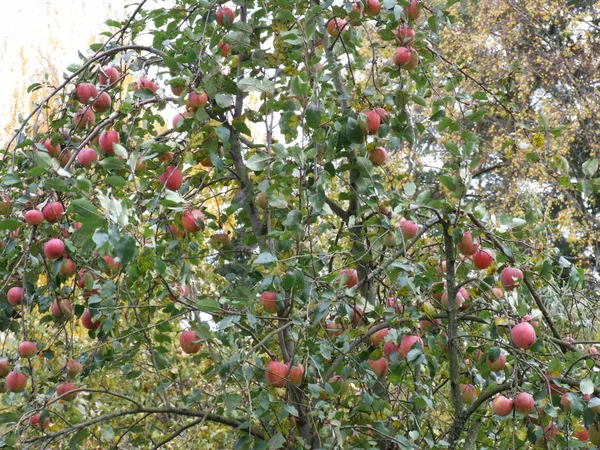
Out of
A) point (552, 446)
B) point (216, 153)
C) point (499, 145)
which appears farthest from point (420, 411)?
point (499, 145)

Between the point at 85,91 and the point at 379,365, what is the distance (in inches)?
43.4


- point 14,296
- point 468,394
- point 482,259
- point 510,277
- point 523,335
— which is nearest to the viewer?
point 523,335

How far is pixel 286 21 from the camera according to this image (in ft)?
6.61

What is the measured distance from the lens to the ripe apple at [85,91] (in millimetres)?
1982

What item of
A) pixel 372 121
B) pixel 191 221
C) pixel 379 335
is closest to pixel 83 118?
pixel 191 221

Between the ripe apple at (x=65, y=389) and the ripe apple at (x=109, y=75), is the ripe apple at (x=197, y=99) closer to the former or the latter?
the ripe apple at (x=109, y=75)

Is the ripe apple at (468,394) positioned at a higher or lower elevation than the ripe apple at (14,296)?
lower

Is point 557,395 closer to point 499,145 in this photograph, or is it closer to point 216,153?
point 216,153

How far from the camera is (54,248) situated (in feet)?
5.91

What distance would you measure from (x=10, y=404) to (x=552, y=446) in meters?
1.46

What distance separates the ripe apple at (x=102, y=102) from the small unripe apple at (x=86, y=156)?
15cm

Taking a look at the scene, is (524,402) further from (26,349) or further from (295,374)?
(26,349)

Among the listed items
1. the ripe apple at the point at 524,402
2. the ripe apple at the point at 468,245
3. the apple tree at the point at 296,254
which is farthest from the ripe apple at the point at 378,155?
the ripe apple at the point at 524,402

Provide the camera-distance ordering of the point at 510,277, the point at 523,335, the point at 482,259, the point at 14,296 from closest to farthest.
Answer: the point at 523,335 < the point at 510,277 < the point at 482,259 < the point at 14,296
